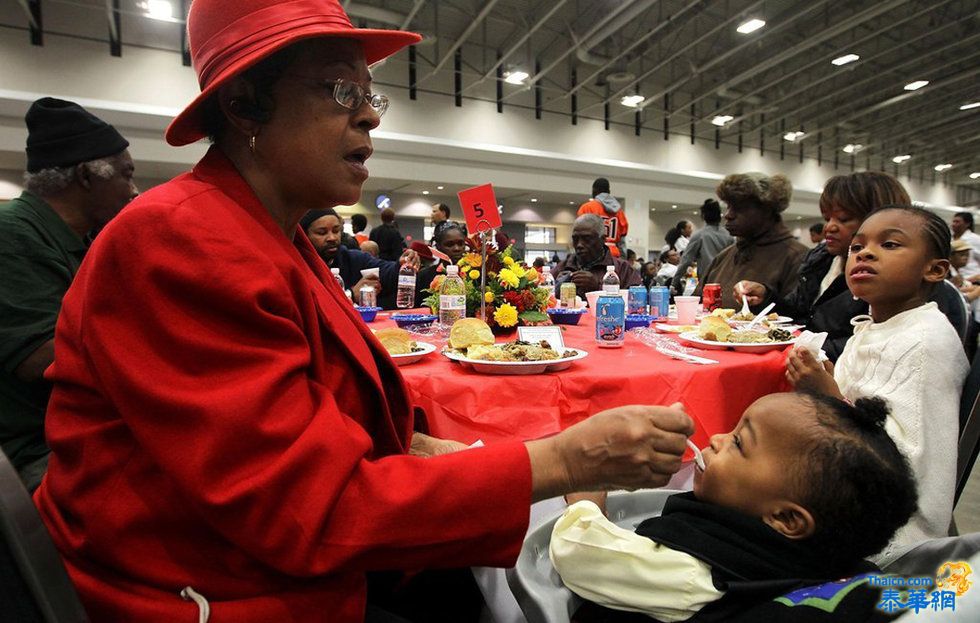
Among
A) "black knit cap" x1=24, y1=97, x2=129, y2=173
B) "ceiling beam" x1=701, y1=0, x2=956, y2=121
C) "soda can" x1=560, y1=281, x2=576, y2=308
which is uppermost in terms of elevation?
"ceiling beam" x1=701, y1=0, x2=956, y2=121

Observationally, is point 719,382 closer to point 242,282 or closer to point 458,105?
point 242,282

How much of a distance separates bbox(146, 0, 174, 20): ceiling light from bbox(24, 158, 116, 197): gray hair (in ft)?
32.3

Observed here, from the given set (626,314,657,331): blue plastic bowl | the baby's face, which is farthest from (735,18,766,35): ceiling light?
the baby's face

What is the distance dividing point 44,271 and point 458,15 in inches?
514

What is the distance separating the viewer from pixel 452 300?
2346 mm

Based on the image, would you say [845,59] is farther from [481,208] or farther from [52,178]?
[52,178]

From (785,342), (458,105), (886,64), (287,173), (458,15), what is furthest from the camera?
(886,64)

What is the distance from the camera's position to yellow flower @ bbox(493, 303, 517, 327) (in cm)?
225

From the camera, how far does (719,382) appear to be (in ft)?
5.34

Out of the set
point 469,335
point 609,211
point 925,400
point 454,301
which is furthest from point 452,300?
point 609,211

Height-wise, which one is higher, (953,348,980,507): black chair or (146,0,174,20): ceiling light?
(146,0,174,20): ceiling light

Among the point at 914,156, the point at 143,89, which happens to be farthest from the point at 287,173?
the point at 914,156

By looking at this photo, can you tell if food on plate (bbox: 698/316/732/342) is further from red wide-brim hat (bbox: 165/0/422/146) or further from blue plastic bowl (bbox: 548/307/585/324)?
red wide-brim hat (bbox: 165/0/422/146)

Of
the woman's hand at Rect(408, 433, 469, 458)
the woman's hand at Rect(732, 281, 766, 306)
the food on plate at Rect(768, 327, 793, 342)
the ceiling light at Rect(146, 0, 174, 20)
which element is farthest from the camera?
the ceiling light at Rect(146, 0, 174, 20)
